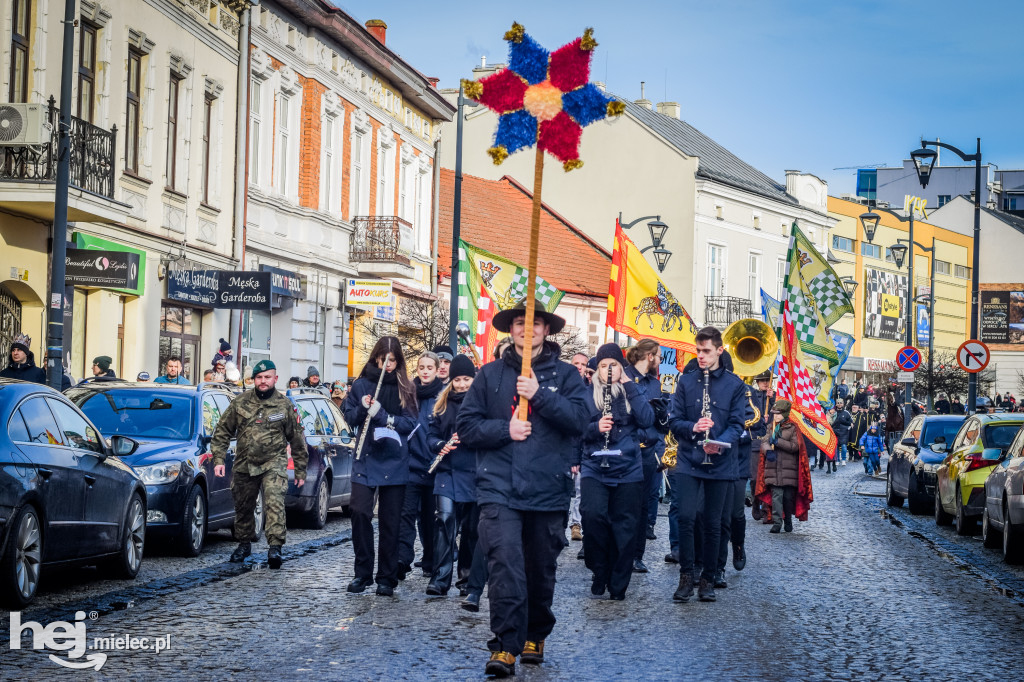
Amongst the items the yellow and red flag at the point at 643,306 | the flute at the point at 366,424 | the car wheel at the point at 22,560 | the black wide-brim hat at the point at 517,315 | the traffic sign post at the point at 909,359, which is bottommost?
the car wheel at the point at 22,560

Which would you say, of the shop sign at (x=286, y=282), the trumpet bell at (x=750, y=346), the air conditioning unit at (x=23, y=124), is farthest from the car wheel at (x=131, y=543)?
the shop sign at (x=286, y=282)

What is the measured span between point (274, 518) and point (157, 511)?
1.19m

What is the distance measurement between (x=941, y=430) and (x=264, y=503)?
42.4ft

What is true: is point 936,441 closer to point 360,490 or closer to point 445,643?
point 360,490

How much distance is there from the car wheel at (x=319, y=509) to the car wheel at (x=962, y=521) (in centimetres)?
745

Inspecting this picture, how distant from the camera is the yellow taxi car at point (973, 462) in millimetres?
18266

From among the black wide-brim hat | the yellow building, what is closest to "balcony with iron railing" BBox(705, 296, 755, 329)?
the yellow building

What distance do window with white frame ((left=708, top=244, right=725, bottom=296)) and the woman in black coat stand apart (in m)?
51.1

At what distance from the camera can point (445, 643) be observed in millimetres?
9211

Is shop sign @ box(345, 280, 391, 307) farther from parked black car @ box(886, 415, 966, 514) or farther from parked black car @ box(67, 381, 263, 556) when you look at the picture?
parked black car @ box(67, 381, 263, 556)

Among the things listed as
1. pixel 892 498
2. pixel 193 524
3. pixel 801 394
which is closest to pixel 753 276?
pixel 892 498

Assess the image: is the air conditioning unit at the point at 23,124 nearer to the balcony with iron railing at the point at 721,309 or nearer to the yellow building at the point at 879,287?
the balcony with iron railing at the point at 721,309

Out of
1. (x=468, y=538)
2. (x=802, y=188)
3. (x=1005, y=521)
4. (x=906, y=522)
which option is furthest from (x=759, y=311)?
(x=468, y=538)

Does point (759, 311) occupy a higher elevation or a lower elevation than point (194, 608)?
higher
